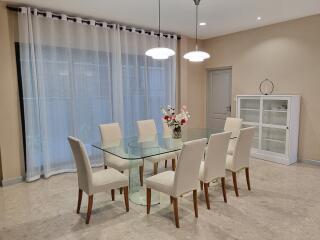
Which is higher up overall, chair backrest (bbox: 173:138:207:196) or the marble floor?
chair backrest (bbox: 173:138:207:196)

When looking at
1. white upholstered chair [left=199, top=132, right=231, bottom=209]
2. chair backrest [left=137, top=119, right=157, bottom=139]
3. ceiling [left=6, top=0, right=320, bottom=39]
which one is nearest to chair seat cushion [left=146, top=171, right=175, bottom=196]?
white upholstered chair [left=199, top=132, right=231, bottom=209]

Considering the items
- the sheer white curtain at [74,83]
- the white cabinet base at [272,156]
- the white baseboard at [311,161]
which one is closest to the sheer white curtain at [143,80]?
the sheer white curtain at [74,83]

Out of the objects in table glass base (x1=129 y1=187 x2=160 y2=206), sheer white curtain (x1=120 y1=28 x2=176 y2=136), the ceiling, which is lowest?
table glass base (x1=129 y1=187 x2=160 y2=206)

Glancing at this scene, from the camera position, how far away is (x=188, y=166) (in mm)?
2590

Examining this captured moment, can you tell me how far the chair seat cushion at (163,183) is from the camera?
2604 millimetres

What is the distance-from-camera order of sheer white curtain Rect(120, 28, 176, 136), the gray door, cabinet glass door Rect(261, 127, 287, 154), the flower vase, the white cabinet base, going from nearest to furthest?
the flower vase < the white cabinet base < cabinet glass door Rect(261, 127, 287, 154) < sheer white curtain Rect(120, 28, 176, 136) < the gray door

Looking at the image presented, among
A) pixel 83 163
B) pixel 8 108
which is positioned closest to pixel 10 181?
pixel 8 108

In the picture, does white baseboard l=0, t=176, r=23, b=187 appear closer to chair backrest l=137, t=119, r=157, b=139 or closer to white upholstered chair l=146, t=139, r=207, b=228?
chair backrest l=137, t=119, r=157, b=139

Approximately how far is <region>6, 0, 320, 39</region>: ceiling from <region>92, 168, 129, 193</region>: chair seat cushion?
2.46 m

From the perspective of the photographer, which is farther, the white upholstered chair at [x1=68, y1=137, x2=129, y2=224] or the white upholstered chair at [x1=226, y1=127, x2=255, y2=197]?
the white upholstered chair at [x1=226, y1=127, x2=255, y2=197]

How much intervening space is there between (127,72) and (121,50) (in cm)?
44

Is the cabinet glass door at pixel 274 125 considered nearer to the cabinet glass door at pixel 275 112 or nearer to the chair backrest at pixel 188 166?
the cabinet glass door at pixel 275 112

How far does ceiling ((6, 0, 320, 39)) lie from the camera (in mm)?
3613

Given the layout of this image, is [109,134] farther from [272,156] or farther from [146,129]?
[272,156]
